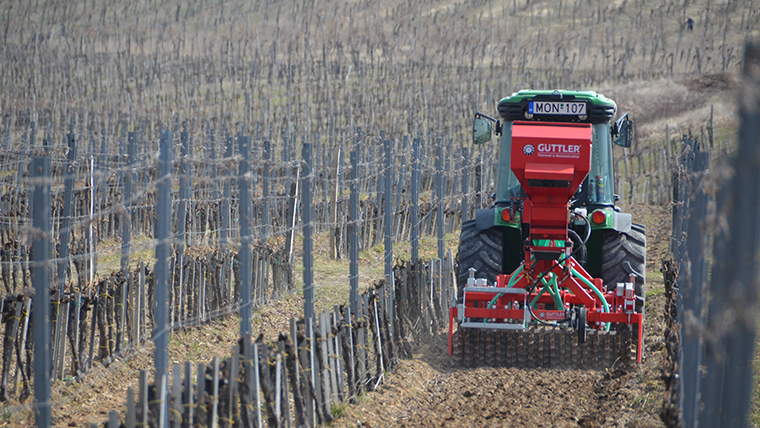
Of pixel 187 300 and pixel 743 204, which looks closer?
pixel 743 204

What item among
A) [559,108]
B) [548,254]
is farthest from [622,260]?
[559,108]

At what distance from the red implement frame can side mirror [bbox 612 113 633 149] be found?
132 cm

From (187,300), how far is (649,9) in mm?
46031

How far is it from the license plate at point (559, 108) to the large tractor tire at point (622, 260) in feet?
4.04

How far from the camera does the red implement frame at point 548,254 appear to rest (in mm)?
6246

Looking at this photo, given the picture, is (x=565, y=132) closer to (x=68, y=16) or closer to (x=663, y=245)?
(x=663, y=245)

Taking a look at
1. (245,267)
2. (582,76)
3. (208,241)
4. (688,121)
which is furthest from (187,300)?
(582,76)

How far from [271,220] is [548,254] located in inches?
378

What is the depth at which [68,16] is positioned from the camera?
47406 mm

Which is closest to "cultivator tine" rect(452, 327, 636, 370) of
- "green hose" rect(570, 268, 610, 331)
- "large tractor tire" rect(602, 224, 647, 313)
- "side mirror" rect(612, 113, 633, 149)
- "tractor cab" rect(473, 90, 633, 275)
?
"green hose" rect(570, 268, 610, 331)

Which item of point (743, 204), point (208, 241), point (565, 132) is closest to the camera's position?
point (743, 204)

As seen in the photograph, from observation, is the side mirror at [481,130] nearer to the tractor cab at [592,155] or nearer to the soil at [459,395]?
the tractor cab at [592,155]

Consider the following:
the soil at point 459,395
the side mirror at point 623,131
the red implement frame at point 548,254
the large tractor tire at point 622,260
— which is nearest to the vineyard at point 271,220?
the soil at point 459,395

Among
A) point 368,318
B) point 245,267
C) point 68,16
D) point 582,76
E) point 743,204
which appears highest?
point 68,16
